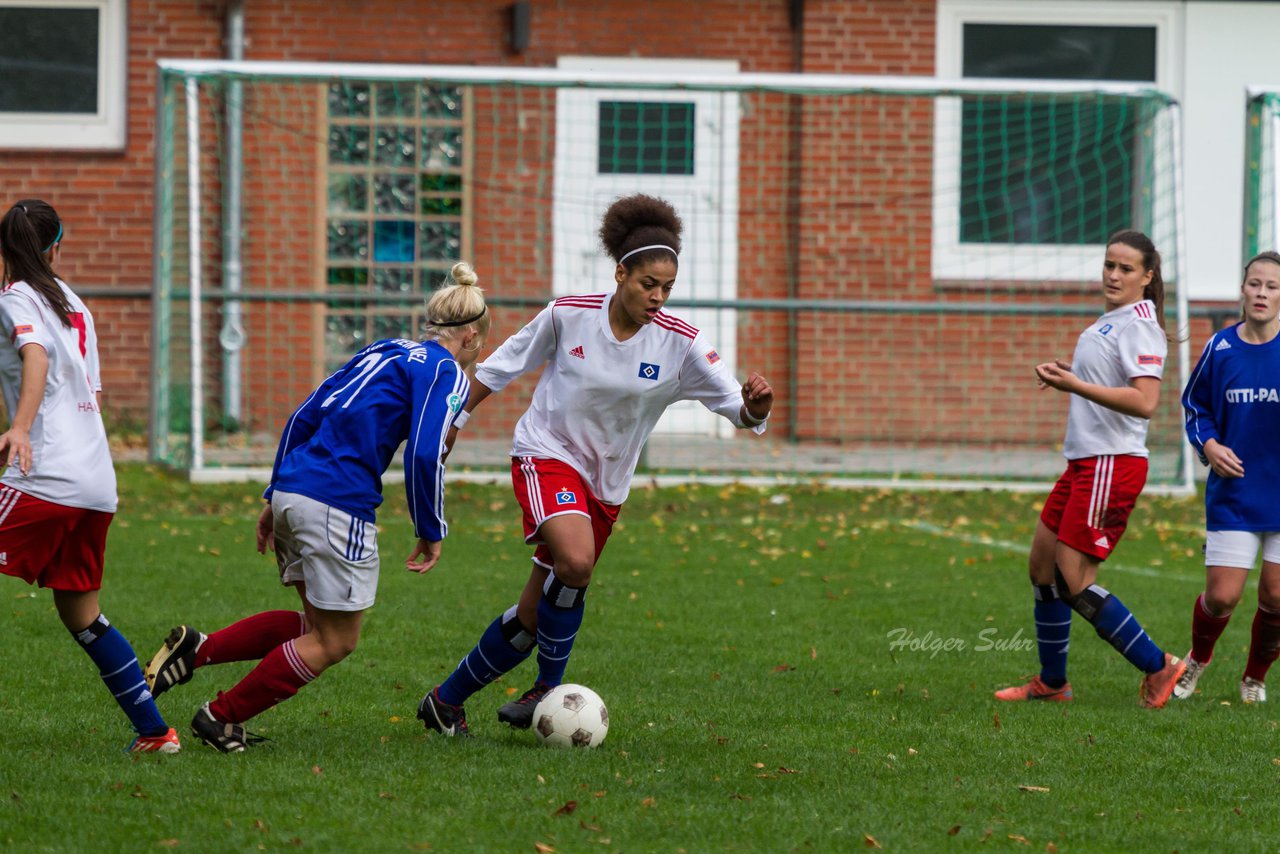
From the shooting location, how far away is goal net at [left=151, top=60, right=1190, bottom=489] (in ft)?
47.0

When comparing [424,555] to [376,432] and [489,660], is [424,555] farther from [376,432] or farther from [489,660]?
[489,660]

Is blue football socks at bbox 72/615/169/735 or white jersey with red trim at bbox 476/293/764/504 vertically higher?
white jersey with red trim at bbox 476/293/764/504

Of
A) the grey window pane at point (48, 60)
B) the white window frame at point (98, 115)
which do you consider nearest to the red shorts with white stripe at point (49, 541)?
the white window frame at point (98, 115)

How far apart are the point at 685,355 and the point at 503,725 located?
1.40 meters

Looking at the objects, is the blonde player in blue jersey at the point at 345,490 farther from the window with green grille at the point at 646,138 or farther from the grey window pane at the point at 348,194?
the grey window pane at the point at 348,194

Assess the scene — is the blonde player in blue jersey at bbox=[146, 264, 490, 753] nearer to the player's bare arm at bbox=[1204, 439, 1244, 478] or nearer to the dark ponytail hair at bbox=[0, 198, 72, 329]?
the dark ponytail hair at bbox=[0, 198, 72, 329]

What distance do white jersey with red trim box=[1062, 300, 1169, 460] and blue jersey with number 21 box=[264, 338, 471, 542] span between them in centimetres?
255

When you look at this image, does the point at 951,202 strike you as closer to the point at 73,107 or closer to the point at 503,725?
the point at 73,107

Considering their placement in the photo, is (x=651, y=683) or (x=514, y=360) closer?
(x=514, y=360)

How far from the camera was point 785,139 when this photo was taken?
48.5ft

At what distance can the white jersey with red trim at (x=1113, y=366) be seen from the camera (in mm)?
5988

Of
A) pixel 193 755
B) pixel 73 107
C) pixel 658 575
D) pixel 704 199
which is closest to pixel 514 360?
pixel 193 755

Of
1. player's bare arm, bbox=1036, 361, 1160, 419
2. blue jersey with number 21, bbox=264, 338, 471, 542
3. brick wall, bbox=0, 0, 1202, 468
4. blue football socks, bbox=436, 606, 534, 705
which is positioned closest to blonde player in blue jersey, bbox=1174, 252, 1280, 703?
player's bare arm, bbox=1036, 361, 1160, 419

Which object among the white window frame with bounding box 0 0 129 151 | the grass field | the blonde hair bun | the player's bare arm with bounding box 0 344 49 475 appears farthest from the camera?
the white window frame with bounding box 0 0 129 151
